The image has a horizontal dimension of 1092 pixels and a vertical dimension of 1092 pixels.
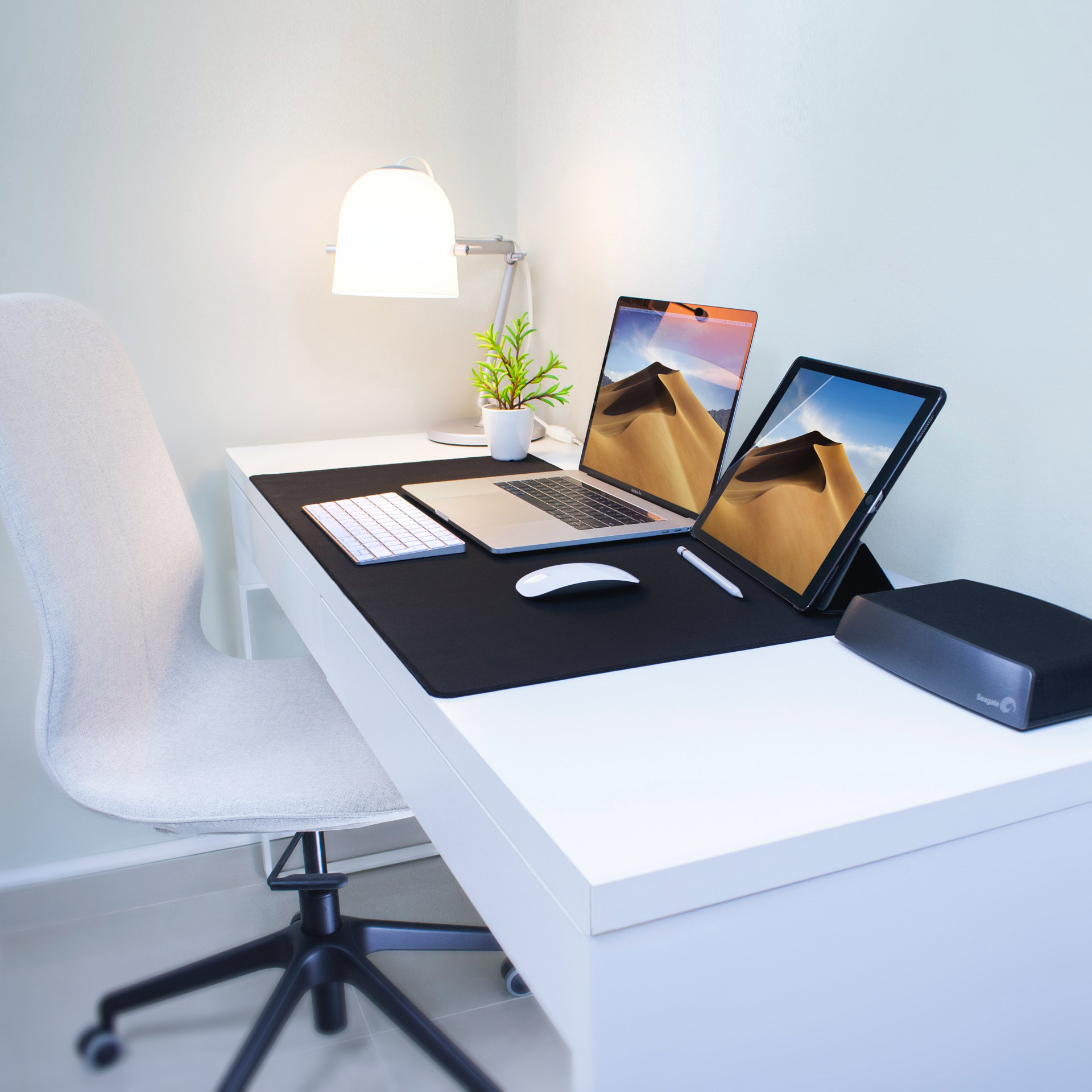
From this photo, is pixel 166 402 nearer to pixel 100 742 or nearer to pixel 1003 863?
pixel 100 742

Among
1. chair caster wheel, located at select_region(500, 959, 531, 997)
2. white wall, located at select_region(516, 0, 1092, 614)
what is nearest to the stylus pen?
white wall, located at select_region(516, 0, 1092, 614)

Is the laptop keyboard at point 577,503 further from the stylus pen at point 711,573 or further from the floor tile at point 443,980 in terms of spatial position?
the floor tile at point 443,980

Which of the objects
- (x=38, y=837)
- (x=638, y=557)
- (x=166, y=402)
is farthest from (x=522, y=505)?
(x=38, y=837)

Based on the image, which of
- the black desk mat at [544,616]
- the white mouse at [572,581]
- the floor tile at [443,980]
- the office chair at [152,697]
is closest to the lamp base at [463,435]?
the office chair at [152,697]

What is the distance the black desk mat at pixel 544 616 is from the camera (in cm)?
74

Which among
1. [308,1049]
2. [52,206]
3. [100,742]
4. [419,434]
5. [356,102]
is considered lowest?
[308,1049]

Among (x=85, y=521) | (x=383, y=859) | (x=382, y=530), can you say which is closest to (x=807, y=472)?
(x=382, y=530)

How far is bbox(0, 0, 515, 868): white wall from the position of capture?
157cm

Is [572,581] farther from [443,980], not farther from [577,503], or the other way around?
[443,980]

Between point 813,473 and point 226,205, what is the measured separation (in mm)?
1270

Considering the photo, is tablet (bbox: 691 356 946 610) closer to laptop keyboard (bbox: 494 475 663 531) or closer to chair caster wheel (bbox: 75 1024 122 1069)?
laptop keyboard (bbox: 494 475 663 531)

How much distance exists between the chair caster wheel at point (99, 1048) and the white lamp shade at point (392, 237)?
1.21 metres

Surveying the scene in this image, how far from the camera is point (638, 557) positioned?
3.42 feet

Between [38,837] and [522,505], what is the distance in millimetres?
1255
